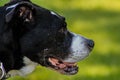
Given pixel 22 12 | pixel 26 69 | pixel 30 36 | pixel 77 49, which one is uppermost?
pixel 22 12

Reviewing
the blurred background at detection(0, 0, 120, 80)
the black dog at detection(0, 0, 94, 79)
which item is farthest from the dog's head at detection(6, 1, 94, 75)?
the blurred background at detection(0, 0, 120, 80)

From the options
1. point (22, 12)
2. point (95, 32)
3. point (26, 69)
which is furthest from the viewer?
point (95, 32)

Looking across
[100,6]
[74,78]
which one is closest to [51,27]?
[74,78]

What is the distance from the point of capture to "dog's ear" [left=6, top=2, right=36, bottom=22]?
6.40m

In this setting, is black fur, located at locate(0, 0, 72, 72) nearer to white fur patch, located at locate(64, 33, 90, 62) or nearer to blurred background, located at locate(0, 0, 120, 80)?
white fur patch, located at locate(64, 33, 90, 62)

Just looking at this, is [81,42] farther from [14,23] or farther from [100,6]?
[100,6]

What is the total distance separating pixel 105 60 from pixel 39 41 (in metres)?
2.34

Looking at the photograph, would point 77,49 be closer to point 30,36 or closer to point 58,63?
point 58,63

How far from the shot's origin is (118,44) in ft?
30.1

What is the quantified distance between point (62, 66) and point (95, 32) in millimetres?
2588

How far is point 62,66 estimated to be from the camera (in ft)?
22.4

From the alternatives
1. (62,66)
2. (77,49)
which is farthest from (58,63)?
(77,49)

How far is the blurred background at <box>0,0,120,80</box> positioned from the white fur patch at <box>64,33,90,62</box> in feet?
4.55

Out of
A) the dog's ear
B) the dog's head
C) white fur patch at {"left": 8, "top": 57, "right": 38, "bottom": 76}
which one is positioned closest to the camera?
the dog's ear
